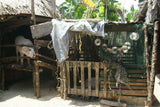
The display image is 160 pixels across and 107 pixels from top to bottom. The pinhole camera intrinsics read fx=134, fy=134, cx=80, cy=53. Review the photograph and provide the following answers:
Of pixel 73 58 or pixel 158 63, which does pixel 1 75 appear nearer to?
pixel 73 58

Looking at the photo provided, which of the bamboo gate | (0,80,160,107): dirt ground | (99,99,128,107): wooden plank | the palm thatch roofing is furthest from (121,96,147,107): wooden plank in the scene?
the palm thatch roofing

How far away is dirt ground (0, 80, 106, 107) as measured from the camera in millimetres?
5473

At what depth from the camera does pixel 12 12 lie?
19.7 feet

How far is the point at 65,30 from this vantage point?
16.8 feet

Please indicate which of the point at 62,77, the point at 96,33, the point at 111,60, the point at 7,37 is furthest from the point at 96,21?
the point at 7,37

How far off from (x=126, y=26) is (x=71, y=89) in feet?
11.4

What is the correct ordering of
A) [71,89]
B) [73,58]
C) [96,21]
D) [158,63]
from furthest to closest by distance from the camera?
[73,58] → [71,89] → [96,21] → [158,63]

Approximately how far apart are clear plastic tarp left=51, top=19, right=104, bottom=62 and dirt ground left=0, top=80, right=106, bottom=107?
1.85 meters

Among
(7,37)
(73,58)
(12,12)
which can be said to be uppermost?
(12,12)

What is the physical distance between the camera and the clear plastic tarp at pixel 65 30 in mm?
4914

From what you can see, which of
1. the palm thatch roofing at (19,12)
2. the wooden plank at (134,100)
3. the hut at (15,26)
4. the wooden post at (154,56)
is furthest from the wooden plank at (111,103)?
the palm thatch roofing at (19,12)

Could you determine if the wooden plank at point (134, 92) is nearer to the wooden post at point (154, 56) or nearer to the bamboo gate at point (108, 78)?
the bamboo gate at point (108, 78)

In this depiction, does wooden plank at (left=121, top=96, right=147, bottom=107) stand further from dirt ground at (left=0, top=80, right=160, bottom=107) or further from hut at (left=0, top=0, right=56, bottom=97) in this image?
hut at (left=0, top=0, right=56, bottom=97)

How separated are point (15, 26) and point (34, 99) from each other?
396 cm
